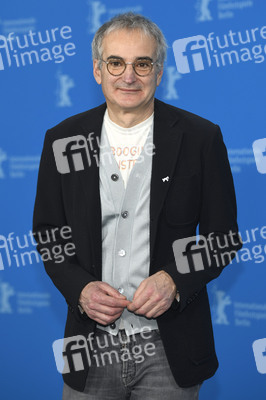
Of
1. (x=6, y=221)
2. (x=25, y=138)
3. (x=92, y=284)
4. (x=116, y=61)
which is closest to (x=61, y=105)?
(x=25, y=138)

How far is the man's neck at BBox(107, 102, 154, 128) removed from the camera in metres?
1.66

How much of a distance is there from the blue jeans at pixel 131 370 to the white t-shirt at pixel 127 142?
45 centimetres

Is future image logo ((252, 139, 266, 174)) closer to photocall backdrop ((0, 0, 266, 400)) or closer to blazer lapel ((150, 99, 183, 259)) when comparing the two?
photocall backdrop ((0, 0, 266, 400))

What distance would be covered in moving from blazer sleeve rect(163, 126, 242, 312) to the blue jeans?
15cm

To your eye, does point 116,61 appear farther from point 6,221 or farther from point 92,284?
point 6,221

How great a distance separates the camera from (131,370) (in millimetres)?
1610

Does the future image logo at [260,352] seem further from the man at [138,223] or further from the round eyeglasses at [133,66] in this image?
the round eyeglasses at [133,66]

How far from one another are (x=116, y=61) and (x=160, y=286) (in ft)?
2.08

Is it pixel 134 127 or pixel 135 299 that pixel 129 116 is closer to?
pixel 134 127

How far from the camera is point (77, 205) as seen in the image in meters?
1.66

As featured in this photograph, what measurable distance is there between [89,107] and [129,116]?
101 centimetres

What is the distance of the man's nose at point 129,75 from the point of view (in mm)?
1596

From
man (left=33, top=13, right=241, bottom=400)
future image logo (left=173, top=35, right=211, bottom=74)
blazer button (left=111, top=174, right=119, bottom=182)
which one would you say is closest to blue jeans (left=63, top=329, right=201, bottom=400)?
man (left=33, top=13, right=241, bottom=400)

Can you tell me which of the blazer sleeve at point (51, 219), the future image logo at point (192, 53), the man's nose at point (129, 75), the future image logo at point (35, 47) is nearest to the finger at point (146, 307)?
the blazer sleeve at point (51, 219)
